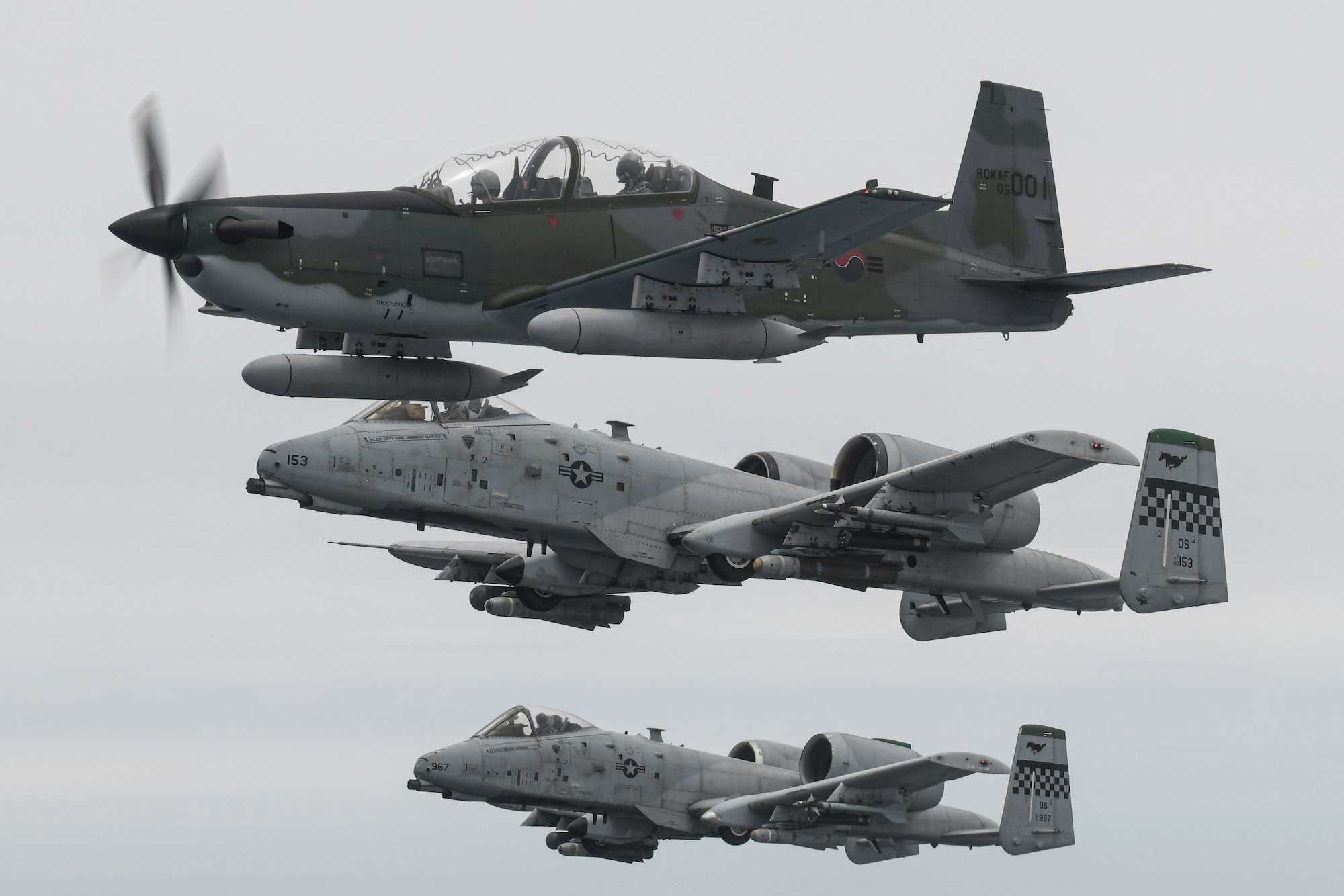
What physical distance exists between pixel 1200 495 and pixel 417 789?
17.0m

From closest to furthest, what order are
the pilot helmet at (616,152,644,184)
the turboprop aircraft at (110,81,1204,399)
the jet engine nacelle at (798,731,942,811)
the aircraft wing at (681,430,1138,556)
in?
the turboprop aircraft at (110,81,1204,399) < the pilot helmet at (616,152,644,184) < the aircraft wing at (681,430,1138,556) < the jet engine nacelle at (798,731,942,811)

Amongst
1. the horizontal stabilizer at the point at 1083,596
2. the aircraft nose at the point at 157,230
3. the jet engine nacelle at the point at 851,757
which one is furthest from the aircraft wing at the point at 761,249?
the jet engine nacelle at the point at 851,757

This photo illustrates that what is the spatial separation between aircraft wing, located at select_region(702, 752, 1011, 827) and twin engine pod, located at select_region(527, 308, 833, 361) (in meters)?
14.0

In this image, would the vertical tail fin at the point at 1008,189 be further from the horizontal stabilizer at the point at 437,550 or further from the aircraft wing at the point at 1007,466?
the horizontal stabilizer at the point at 437,550

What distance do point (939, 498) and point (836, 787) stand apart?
10376 mm

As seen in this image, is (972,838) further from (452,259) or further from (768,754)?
(452,259)

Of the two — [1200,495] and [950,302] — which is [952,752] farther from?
[950,302]

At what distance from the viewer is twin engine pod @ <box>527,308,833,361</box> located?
91.3 ft

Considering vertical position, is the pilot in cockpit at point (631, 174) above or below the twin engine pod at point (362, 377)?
above

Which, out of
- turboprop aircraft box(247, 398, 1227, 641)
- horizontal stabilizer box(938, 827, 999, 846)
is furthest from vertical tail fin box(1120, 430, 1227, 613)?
horizontal stabilizer box(938, 827, 999, 846)

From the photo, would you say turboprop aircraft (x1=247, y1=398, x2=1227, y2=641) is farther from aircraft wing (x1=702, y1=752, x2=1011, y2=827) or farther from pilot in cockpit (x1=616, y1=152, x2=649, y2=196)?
aircraft wing (x1=702, y1=752, x2=1011, y2=827)

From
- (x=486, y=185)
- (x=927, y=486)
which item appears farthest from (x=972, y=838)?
(x=486, y=185)

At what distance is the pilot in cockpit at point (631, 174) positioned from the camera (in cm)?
3055

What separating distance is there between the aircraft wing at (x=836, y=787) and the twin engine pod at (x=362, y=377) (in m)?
14.4
